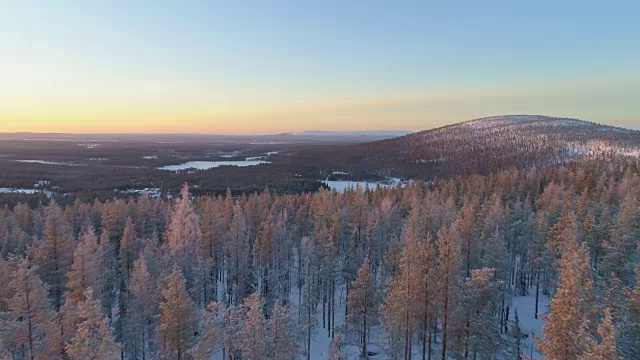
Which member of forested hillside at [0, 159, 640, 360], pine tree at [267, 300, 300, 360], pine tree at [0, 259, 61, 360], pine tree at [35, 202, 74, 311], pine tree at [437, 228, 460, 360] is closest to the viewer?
pine tree at [267, 300, 300, 360]

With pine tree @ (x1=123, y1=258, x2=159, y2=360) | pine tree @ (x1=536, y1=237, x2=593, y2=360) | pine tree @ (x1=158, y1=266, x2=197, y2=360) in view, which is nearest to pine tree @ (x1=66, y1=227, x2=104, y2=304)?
pine tree @ (x1=123, y1=258, x2=159, y2=360)

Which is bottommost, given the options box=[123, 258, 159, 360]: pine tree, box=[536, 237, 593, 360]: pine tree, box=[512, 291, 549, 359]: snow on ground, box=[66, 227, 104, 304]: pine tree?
box=[512, 291, 549, 359]: snow on ground

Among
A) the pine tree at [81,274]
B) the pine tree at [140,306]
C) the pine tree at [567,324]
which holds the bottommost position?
the pine tree at [140,306]

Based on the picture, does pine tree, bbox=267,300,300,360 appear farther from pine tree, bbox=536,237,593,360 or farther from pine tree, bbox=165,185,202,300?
pine tree, bbox=165,185,202,300

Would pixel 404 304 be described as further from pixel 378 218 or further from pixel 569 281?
pixel 378 218

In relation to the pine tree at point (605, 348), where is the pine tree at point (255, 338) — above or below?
below

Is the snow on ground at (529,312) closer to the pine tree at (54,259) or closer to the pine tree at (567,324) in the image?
the pine tree at (567,324)

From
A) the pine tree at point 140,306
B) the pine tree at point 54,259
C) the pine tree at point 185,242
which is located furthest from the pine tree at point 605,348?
the pine tree at point 54,259

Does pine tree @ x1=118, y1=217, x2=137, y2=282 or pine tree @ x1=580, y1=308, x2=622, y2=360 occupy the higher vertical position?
pine tree @ x1=580, y1=308, x2=622, y2=360

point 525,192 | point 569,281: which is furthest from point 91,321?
point 525,192
